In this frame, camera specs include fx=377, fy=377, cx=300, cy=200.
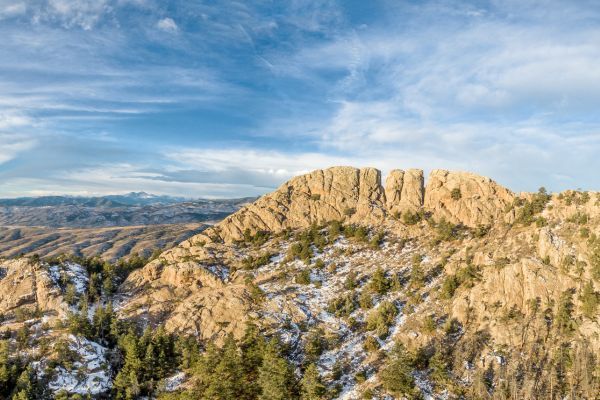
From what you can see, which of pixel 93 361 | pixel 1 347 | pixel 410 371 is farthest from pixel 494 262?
pixel 1 347

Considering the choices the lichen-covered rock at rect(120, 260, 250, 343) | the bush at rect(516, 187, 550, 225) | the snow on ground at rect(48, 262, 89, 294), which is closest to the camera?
the lichen-covered rock at rect(120, 260, 250, 343)

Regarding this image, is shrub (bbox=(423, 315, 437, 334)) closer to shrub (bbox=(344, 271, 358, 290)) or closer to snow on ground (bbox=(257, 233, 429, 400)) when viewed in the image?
snow on ground (bbox=(257, 233, 429, 400))

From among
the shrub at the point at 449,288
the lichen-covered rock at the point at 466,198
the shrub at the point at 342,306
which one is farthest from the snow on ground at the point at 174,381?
the lichen-covered rock at the point at 466,198

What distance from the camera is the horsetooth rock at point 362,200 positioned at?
235ft

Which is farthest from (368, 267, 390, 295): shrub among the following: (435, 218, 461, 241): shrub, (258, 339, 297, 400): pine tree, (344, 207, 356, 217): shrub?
(258, 339, 297, 400): pine tree

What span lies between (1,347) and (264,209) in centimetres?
4685

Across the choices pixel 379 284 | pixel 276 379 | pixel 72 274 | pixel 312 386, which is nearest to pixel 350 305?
pixel 379 284

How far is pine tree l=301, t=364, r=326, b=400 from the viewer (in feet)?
132

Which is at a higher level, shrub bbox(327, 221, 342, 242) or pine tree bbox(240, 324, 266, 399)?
shrub bbox(327, 221, 342, 242)

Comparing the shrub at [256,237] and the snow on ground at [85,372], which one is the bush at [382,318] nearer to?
the shrub at [256,237]

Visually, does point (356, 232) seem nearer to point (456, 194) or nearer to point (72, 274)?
point (456, 194)

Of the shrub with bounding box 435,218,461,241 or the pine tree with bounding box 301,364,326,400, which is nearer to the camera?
the pine tree with bounding box 301,364,326,400

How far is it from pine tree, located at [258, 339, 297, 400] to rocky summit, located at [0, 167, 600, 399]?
0.22 metres

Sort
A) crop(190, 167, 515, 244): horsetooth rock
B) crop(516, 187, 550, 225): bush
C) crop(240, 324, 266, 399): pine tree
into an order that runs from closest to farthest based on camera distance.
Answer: crop(240, 324, 266, 399): pine tree
crop(516, 187, 550, 225): bush
crop(190, 167, 515, 244): horsetooth rock
